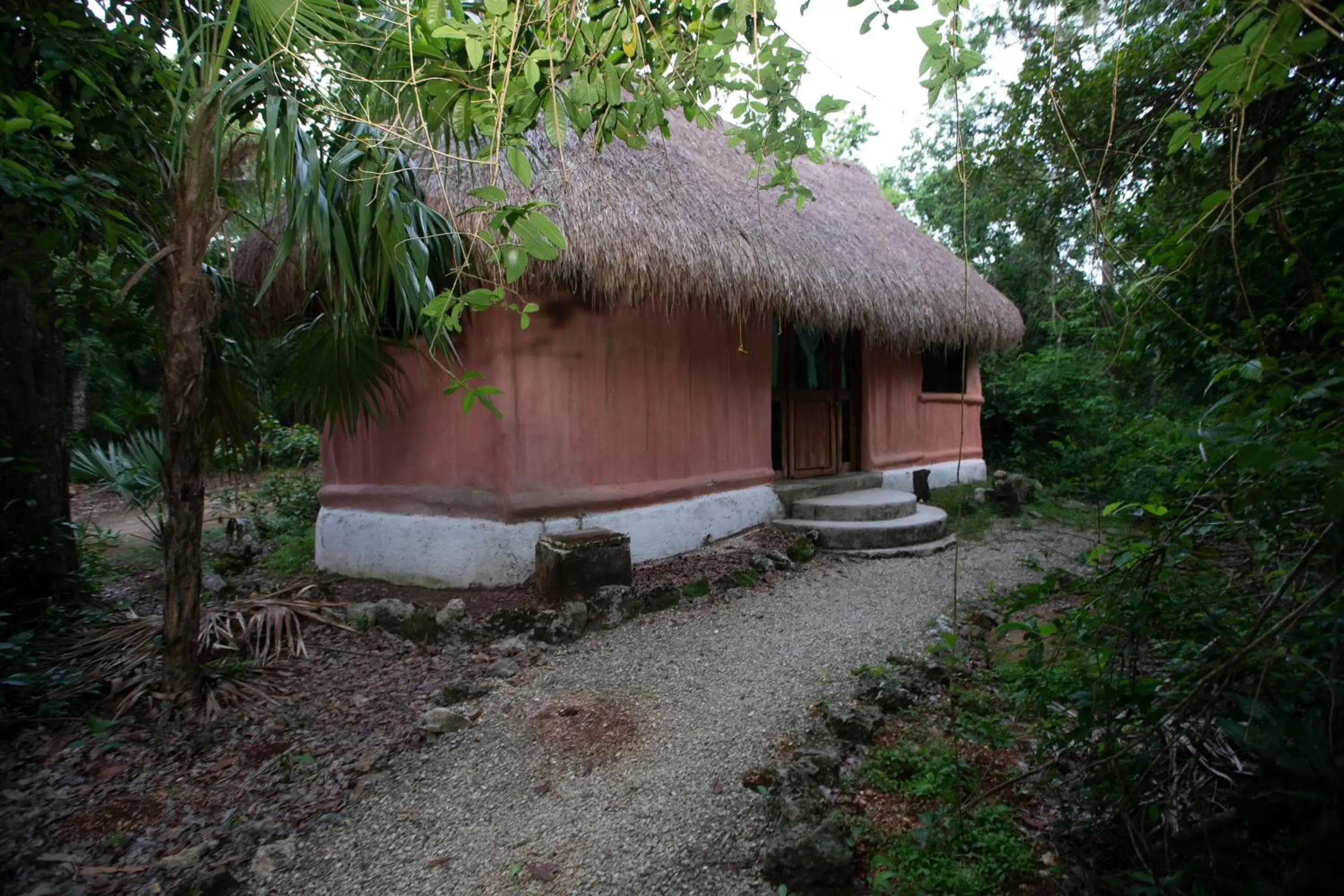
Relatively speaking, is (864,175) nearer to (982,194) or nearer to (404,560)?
(982,194)

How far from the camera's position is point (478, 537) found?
455 centimetres

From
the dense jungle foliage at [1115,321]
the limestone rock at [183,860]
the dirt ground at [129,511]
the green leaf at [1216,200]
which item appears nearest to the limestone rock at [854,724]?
the dense jungle foliage at [1115,321]

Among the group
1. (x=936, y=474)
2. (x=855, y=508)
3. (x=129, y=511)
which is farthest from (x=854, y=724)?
(x=129, y=511)

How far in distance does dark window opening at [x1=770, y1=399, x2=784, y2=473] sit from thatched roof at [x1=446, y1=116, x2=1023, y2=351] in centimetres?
118

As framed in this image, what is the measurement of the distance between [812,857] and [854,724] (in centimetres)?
81

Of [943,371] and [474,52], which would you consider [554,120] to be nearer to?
[474,52]

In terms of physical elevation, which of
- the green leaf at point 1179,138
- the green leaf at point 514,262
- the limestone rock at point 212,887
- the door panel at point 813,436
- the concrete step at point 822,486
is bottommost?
the limestone rock at point 212,887

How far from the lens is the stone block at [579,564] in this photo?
4105 millimetres

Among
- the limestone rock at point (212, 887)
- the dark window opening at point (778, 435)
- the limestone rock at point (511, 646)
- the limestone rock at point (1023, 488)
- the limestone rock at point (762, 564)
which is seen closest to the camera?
the limestone rock at point (212, 887)

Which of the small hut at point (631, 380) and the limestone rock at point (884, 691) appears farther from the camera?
the small hut at point (631, 380)

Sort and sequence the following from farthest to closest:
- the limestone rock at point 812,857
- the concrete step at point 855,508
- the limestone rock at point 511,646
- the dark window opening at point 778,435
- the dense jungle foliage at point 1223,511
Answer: the dark window opening at point 778,435
the concrete step at point 855,508
the limestone rock at point 511,646
the limestone rock at point 812,857
the dense jungle foliage at point 1223,511

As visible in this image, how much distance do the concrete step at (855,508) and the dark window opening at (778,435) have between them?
0.70 m

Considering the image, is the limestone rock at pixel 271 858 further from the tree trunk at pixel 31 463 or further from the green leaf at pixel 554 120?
the tree trunk at pixel 31 463

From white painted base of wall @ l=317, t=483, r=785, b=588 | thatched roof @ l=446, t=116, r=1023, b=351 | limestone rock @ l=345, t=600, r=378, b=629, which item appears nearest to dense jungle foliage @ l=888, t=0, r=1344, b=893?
thatched roof @ l=446, t=116, r=1023, b=351
